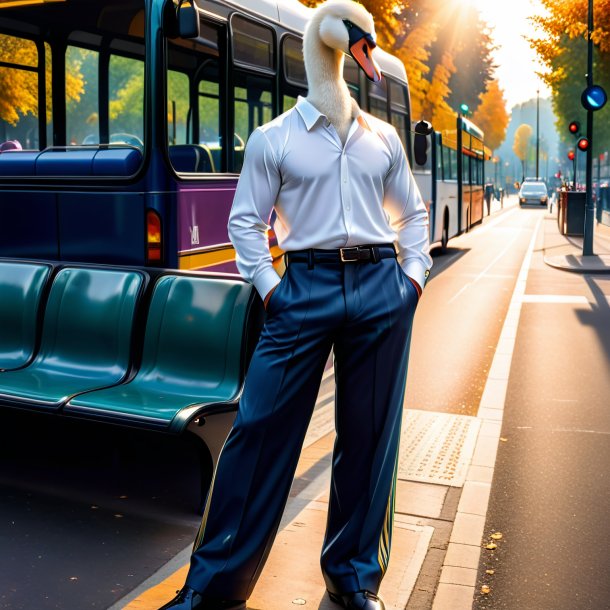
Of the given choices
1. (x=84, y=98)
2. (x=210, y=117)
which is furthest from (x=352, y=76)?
(x=84, y=98)

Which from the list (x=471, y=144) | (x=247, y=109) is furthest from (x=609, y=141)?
(x=247, y=109)

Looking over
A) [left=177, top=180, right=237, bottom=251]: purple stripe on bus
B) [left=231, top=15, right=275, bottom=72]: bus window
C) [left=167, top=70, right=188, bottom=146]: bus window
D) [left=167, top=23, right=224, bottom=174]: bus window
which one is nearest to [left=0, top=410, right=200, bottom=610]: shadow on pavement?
[left=177, top=180, right=237, bottom=251]: purple stripe on bus

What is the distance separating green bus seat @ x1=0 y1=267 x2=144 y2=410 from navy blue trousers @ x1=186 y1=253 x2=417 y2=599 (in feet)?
6.84

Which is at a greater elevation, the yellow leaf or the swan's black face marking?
the swan's black face marking

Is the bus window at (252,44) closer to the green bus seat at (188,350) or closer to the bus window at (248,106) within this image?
the bus window at (248,106)

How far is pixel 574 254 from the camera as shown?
20.8 m

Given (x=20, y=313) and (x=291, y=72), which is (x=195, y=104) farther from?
(x=20, y=313)

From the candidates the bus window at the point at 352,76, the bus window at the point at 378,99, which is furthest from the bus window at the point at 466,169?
the bus window at the point at 352,76

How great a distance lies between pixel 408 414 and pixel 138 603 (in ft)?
11.4

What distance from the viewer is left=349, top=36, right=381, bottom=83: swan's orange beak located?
3320 mm

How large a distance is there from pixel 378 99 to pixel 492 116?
7828 cm

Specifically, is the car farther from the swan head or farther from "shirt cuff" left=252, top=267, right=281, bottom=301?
"shirt cuff" left=252, top=267, right=281, bottom=301

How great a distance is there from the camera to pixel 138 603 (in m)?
3.65

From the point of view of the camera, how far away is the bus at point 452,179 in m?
19.3
